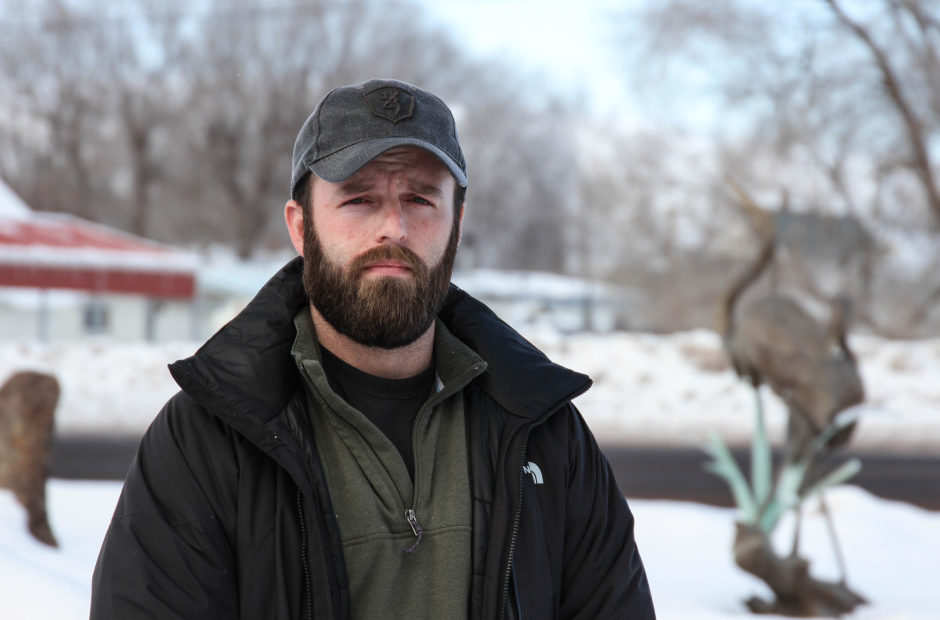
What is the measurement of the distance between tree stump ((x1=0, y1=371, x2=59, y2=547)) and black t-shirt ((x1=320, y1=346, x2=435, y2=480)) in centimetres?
335

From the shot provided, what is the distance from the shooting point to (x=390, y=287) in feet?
6.42

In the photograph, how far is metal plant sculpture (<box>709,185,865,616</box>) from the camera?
5.31 meters

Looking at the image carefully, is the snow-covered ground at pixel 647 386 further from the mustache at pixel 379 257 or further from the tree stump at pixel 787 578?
the mustache at pixel 379 257

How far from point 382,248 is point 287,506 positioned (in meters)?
0.50

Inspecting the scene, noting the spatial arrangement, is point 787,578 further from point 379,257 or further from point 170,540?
point 170,540

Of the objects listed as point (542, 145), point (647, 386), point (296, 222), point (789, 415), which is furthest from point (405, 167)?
point (542, 145)

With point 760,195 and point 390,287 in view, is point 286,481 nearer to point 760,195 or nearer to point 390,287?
point 390,287

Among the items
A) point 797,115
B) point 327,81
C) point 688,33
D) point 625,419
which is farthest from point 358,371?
point 327,81

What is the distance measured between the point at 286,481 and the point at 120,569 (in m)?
0.30

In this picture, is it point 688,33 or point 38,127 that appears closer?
point 688,33

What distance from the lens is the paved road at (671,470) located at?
9445 mm

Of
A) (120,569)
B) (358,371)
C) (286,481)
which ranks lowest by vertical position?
(120,569)

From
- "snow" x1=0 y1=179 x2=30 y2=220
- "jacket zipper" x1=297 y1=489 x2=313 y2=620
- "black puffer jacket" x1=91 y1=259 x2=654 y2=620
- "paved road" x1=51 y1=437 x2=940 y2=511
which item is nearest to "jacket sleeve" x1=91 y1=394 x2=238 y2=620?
"black puffer jacket" x1=91 y1=259 x2=654 y2=620

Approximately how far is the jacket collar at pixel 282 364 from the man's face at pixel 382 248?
107 mm
